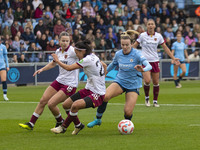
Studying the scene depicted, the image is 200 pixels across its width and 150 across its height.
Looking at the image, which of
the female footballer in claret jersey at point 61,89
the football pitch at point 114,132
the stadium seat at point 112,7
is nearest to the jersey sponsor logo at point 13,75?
the football pitch at point 114,132

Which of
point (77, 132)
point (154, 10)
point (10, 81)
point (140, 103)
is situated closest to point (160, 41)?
point (140, 103)

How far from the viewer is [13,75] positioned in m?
26.8

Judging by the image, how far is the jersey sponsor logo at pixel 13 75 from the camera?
26587mm

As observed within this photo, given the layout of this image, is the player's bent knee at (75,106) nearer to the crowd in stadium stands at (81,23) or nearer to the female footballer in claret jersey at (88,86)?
the female footballer in claret jersey at (88,86)

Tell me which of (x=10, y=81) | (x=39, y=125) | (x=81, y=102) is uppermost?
(x=81, y=102)

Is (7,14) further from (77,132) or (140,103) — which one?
(77,132)

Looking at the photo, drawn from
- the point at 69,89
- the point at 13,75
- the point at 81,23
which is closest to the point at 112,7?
the point at 81,23

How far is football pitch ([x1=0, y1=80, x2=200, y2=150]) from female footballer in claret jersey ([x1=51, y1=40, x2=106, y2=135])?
0.39m

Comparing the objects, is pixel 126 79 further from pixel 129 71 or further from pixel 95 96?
pixel 95 96

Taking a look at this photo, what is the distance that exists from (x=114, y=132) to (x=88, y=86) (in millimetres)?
1170

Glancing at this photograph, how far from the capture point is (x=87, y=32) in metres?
31.1

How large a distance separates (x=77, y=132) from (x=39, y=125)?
1.91m

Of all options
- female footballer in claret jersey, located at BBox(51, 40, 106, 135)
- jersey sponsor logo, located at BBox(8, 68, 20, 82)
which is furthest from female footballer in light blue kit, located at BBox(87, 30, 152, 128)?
jersey sponsor logo, located at BBox(8, 68, 20, 82)

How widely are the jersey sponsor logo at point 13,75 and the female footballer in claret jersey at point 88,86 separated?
16.6 m
